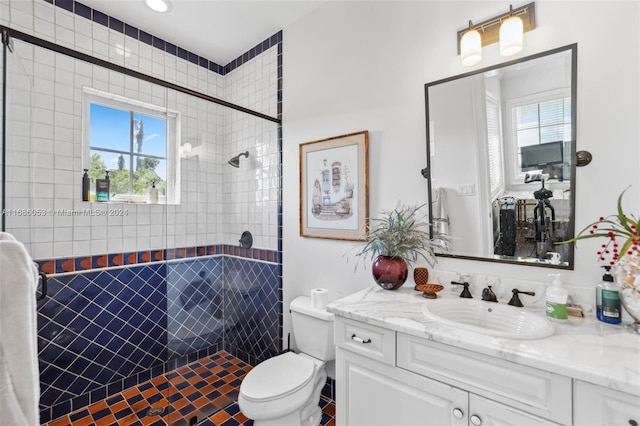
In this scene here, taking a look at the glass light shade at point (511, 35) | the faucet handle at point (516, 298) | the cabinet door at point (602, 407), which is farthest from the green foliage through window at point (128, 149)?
the cabinet door at point (602, 407)

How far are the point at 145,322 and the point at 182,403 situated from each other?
0.66 m

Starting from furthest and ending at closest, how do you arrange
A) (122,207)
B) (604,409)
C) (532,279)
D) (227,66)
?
(227,66), (122,207), (532,279), (604,409)

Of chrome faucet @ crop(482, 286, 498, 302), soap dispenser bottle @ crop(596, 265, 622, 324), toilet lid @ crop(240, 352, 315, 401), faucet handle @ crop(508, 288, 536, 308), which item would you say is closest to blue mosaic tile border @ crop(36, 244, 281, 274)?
toilet lid @ crop(240, 352, 315, 401)

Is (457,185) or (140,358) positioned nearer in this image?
(457,185)

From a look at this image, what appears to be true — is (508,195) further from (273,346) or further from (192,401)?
(192,401)

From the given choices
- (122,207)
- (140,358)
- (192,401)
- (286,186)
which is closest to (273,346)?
(192,401)

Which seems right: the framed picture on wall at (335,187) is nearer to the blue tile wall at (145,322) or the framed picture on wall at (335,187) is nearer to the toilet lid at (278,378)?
the blue tile wall at (145,322)

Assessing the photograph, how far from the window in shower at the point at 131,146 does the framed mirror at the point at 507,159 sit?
1754 mm

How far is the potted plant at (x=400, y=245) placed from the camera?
1.51 m

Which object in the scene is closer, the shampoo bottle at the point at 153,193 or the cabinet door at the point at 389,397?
the cabinet door at the point at 389,397

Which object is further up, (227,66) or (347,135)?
(227,66)

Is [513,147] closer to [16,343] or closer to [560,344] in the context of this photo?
[560,344]

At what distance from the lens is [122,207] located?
2121mm

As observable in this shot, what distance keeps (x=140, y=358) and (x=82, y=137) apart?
1.62 meters
